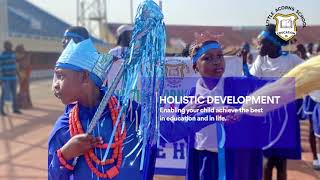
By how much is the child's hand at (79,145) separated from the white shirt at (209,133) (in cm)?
89

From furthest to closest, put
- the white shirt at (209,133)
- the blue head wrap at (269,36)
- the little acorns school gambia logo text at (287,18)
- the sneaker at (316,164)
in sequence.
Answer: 1. the sneaker at (316,164)
2. the blue head wrap at (269,36)
3. the little acorns school gambia logo text at (287,18)
4. the white shirt at (209,133)

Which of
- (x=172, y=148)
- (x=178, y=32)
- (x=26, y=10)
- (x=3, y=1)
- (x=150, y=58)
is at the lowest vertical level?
(x=172, y=148)

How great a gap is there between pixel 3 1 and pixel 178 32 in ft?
36.2

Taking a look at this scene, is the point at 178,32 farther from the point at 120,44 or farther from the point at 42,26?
the point at 42,26

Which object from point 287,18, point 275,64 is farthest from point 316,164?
point 287,18

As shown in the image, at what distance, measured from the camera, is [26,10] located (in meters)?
24.2

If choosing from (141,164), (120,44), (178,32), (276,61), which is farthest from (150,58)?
(120,44)

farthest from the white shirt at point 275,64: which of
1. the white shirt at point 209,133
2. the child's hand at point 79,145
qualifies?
→ the child's hand at point 79,145

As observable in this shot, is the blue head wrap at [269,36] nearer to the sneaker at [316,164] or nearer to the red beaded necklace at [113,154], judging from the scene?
the red beaded necklace at [113,154]

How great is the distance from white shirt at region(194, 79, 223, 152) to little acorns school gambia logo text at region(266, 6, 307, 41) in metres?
0.54

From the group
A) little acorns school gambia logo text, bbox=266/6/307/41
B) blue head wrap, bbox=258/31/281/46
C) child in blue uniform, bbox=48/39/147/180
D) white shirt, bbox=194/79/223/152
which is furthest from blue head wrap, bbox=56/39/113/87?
blue head wrap, bbox=258/31/281/46

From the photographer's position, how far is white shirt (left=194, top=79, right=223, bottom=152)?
2.29m

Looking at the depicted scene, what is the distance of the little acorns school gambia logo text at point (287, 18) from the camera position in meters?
2.47

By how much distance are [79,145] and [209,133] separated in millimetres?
973
